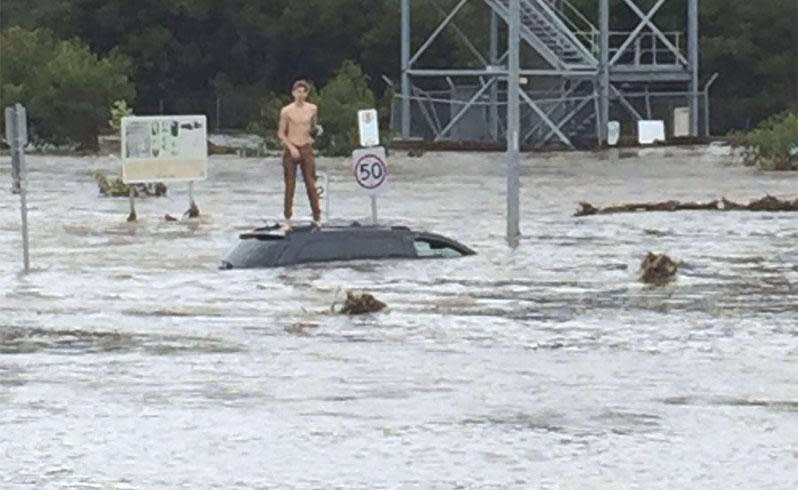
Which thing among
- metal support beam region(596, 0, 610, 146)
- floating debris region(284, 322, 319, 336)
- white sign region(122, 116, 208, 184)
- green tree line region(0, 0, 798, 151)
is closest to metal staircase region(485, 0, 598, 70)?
metal support beam region(596, 0, 610, 146)

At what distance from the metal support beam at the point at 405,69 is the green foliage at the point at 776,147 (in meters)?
11.0

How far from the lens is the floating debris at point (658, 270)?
2578cm

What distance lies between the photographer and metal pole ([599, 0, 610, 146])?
6144 centimetres

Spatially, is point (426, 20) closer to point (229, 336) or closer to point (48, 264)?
point (48, 264)

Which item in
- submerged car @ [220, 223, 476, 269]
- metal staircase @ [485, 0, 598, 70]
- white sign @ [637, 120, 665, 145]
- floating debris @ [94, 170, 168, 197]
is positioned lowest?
white sign @ [637, 120, 665, 145]

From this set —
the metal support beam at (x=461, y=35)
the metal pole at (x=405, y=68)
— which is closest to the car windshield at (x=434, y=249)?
the metal pole at (x=405, y=68)

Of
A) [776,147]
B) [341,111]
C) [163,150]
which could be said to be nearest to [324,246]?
[163,150]

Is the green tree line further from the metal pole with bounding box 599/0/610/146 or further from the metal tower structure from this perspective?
the metal pole with bounding box 599/0/610/146

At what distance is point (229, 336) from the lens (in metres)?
20.6

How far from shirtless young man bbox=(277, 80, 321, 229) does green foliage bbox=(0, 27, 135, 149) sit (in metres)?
34.7

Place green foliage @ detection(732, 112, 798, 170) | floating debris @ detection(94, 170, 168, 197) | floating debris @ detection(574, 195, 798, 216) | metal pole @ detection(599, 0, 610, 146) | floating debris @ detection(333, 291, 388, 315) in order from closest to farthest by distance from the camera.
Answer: floating debris @ detection(333, 291, 388, 315) → floating debris @ detection(574, 195, 798, 216) → floating debris @ detection(94, 170, 168, 197) → green foliage @ detection(732, 112, 798, 170) → metal pole @ detection(599, 0, 610, 146)

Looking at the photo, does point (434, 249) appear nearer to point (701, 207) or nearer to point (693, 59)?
point (701, 207)

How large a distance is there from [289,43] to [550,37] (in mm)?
19310

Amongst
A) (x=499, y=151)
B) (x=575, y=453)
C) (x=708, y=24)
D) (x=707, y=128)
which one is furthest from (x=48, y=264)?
(x=708, y=24)
